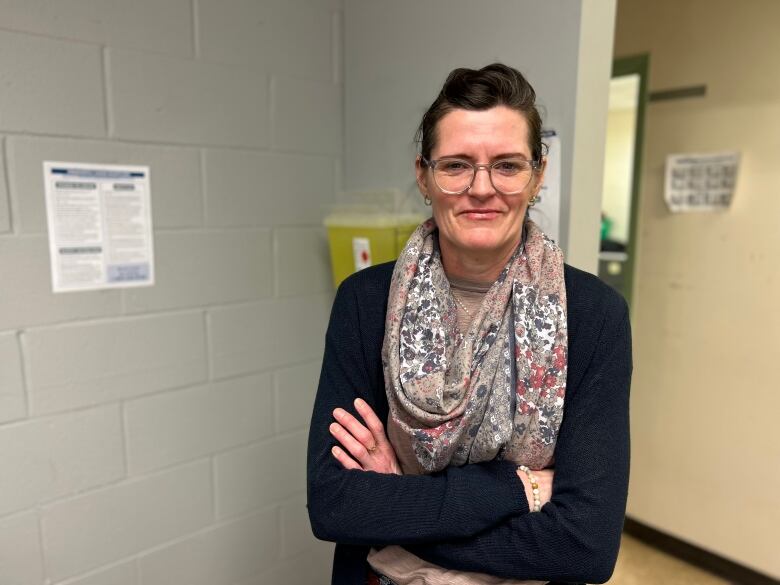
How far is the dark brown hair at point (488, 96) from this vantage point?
1.07m

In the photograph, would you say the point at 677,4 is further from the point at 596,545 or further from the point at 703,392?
the point at 596,545

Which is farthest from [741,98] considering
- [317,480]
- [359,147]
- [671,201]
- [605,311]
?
[317,480]

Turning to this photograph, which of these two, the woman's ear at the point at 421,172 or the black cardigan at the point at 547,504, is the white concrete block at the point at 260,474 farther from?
the woman's ear at the point at 421,172

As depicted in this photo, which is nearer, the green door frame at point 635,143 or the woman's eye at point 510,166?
the woman's eye at point 510,166

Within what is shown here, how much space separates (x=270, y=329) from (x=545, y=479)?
41.9 inches

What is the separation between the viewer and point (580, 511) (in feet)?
3.28

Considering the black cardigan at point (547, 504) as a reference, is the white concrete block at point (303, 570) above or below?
below

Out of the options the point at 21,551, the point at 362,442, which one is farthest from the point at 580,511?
the point at 21,551

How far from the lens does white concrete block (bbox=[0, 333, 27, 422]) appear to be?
4.51ft

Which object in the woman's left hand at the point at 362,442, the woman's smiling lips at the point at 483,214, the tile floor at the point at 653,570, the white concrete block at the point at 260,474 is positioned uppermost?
the woman's smiling lips at the point at 483,214

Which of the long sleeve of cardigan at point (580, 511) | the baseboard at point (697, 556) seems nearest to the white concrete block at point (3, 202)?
the long sleeve of cardigan at point (580, 511)

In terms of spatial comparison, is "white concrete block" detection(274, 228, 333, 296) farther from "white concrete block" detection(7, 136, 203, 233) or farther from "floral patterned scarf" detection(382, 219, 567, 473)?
"floral patterned scarf" detection(382, 219, 567, 473)

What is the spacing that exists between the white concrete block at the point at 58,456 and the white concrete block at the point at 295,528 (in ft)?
2.01

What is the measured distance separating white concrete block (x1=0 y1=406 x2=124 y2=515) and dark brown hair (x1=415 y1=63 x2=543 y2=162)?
1.15m
